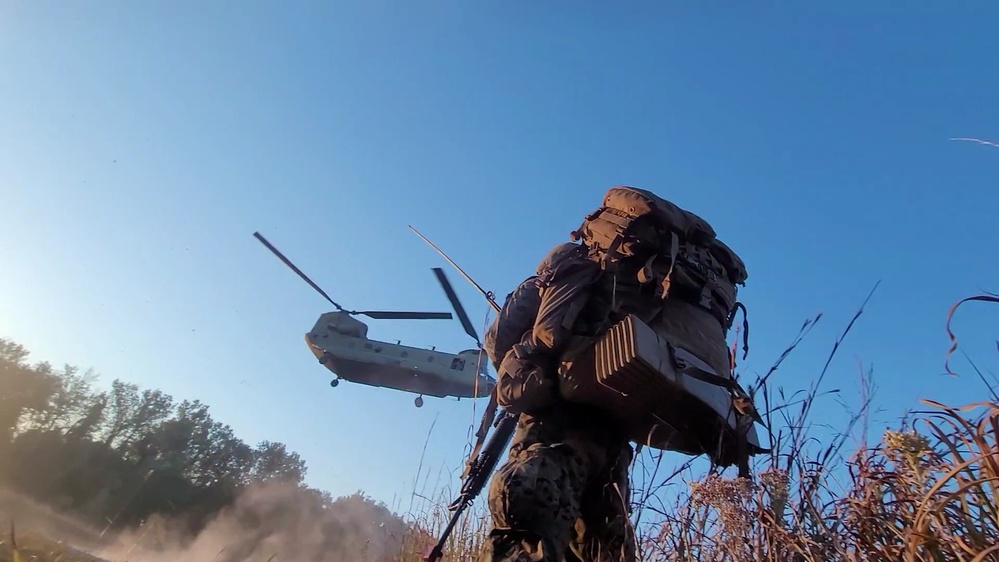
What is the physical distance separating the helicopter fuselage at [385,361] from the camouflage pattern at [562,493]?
16.6 metres

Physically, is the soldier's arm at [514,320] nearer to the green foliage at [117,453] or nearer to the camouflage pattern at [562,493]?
the camouflage pattern at [562,493]

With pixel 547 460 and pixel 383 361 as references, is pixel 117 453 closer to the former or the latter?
pixel 383 361

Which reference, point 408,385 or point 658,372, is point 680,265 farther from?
point 408,385

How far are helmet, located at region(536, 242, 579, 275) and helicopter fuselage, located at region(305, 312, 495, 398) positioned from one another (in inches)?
644

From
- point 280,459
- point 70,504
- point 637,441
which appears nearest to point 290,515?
point 70,504

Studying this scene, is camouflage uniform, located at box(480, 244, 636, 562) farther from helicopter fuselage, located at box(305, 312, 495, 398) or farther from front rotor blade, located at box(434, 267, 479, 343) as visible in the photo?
helicopter fuselage, located at box(305, 312, 495, 398)

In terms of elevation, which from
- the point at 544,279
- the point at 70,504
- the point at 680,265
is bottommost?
the point at 70,504

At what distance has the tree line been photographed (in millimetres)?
24938

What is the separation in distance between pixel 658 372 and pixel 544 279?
741 mm

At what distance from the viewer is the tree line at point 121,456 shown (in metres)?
24.9

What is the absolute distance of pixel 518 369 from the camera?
2590mm

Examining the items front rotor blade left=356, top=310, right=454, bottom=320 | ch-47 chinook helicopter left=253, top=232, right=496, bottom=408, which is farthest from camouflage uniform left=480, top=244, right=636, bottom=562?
ch-47 chinook helicopter left=253, top=232, right=496, bottom=408

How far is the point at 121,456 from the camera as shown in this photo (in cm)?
2836

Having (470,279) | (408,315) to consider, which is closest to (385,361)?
(408,315)
